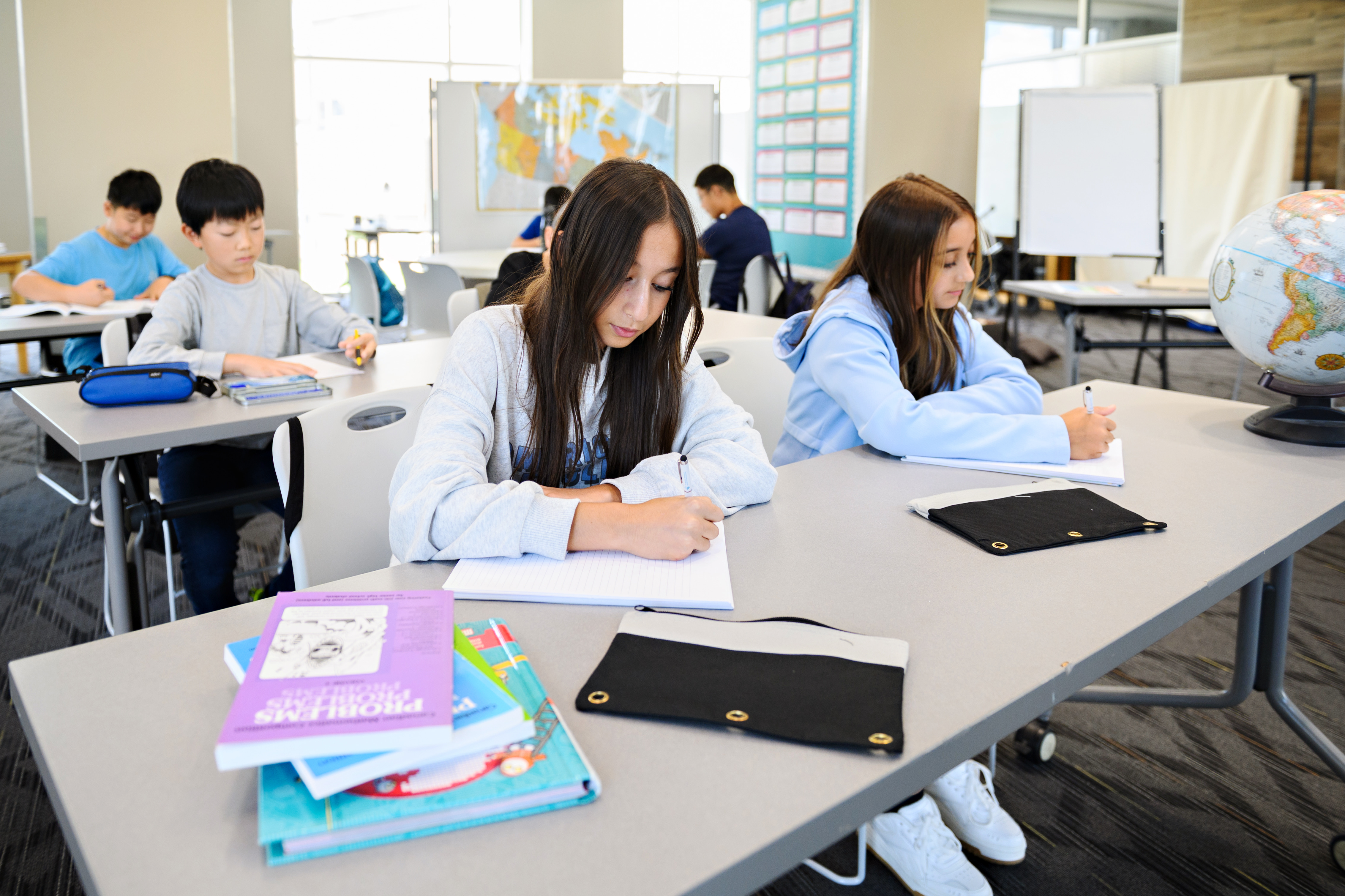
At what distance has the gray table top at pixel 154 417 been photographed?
5.49 feet

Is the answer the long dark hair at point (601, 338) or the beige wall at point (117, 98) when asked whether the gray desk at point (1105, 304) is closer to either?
the long dark hair at point (601, 338)

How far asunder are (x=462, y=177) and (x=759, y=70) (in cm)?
231

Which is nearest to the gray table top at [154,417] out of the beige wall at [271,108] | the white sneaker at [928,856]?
the white sneaker at [928,856]

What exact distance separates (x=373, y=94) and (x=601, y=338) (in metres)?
8.21

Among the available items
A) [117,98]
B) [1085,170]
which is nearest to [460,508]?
[1085,170]

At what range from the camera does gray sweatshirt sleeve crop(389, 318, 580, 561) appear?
3.40ft

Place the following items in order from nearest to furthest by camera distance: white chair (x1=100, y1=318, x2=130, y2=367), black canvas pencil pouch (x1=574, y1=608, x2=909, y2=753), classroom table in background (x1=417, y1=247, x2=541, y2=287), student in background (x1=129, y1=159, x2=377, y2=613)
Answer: black canvas pencil pouch (x1=574, y1=608, x2=909, y2=753), student in background (x1=129, y1=159, x2=377, y2=613), white chair (x1=100, y1=318, x2=130, y2=367), classroom table in background (x1=417, y1=247, x2=541, y2=287)

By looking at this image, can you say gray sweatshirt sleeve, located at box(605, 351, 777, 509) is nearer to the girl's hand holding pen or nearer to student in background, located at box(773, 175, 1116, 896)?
student in background, located at box(773, 175, 1116, 896)

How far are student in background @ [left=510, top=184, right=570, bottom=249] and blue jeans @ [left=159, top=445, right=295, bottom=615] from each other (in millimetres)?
2724

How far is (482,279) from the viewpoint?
5012 millimetres

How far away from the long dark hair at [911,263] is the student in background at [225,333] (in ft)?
4.19

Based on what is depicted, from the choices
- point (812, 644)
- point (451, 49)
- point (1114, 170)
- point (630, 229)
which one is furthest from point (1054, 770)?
point (451, 49)

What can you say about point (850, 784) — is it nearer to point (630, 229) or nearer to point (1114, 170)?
point (630, 229)

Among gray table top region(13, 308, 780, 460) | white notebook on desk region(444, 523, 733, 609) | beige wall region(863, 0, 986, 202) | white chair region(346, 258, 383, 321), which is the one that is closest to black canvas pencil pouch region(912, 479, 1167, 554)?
white notebook on desk region(444, 523, 733, 609)
